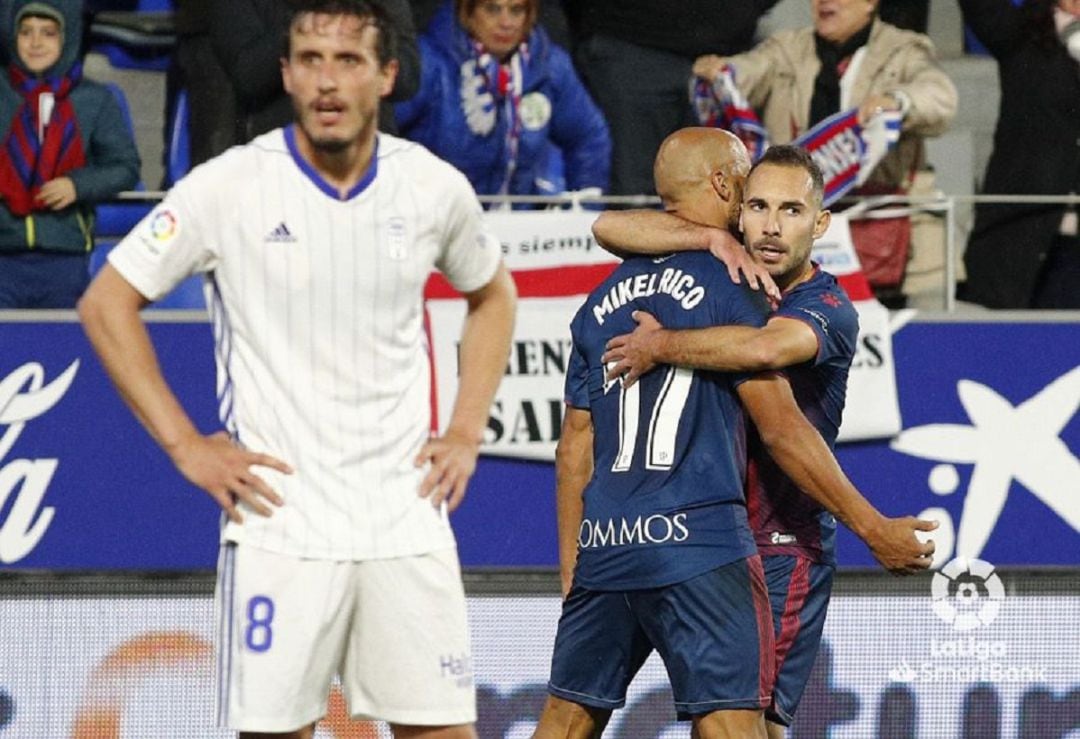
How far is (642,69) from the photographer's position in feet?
26.0

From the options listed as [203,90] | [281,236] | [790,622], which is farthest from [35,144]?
[790,622]

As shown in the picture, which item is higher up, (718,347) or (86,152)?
(86,152)

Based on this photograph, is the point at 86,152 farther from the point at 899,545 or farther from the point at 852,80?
the point at 899,545

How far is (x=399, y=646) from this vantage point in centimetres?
420

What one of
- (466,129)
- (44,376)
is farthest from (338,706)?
(466,129)

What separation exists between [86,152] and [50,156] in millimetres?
134

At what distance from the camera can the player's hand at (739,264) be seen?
4684 mm

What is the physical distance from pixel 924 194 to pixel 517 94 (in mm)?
1619

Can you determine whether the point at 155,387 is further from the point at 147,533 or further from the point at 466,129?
the point at 466,129

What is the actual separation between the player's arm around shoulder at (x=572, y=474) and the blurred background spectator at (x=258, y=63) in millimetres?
2604

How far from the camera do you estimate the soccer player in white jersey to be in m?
4.11

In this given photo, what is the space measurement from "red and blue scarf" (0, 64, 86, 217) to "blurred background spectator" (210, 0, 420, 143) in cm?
58

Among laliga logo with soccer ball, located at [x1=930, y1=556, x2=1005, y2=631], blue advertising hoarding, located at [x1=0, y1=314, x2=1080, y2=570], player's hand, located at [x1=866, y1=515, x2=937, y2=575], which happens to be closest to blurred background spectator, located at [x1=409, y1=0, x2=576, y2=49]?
blue advertising hoarding, located at [x1=0, y1=314, x2=1080, y2=570]

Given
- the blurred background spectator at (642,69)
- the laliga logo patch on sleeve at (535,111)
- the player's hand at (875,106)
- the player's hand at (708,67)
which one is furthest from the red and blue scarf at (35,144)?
the player's hand at (875,106)
